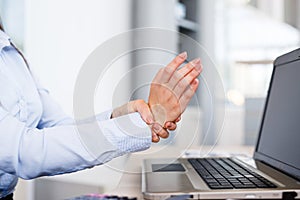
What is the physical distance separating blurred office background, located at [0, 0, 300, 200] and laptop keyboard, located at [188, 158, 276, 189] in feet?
0.32

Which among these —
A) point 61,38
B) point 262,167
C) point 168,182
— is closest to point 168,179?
point 168,182

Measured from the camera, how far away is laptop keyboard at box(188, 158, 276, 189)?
687 mm

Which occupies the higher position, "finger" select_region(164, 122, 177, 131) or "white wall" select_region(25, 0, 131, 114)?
"white wall" select_region(25, 0, 131, 114)

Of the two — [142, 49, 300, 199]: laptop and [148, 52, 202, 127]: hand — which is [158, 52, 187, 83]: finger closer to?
[148, 52, 202, 127]: hand

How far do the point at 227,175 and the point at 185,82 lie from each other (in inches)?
9.2

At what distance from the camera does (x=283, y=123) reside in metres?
0.92

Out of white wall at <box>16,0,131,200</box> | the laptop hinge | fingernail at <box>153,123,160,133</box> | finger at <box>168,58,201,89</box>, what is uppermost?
white wall at <box>16,0,131,200</box>

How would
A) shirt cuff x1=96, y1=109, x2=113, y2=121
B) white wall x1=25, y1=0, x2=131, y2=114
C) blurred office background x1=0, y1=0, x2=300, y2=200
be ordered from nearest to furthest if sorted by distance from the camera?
shirt cuff x1=96, y1=109, x2=113, y2=121
blurred office background x1=0, y1=0, x2=300, y2=200
white wall x1=25, y1=0, x2=131, y2=114

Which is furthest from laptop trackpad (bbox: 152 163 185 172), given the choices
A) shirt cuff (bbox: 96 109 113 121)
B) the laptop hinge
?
the laptop hinge

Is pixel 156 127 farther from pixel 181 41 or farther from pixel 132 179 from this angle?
pixel 181 41

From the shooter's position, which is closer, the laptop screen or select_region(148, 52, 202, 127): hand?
select_region(148, 52, 202, 127): hand

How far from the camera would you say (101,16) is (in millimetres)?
2324

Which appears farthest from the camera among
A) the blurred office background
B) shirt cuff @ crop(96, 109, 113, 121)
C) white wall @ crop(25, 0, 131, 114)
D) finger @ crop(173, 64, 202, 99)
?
white wall @ crop(25, 0, 131, 114)

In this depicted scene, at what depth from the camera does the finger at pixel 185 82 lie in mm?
619
